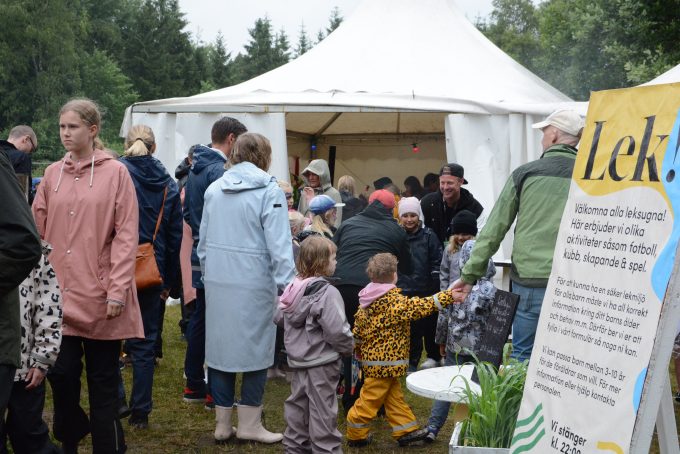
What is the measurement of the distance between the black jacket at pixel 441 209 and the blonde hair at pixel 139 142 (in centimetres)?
296

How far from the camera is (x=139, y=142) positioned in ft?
19.8

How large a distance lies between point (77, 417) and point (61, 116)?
1.55 meters

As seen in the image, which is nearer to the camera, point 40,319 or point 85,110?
point 40,319

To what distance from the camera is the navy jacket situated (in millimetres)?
7602

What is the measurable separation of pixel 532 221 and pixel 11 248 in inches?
102

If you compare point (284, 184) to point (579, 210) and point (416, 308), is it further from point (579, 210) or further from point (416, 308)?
point (579, 210)

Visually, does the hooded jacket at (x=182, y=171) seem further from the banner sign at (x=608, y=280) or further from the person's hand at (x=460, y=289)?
the banner sign at (x=608, y=280)

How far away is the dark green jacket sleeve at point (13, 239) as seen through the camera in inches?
121

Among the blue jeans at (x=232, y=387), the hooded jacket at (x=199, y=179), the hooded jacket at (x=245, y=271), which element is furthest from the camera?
the hooded jacket at (x=199, y=179)

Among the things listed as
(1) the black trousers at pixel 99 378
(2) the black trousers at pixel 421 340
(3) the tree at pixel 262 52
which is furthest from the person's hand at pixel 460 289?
(3) the tree at pixel 262 52

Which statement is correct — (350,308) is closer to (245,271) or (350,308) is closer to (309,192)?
(245,271)

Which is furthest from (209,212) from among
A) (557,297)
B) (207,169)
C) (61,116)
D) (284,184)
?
(557,297)

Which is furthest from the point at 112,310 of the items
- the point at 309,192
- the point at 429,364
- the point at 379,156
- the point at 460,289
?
the point at 379,156

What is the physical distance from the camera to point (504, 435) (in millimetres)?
4066
